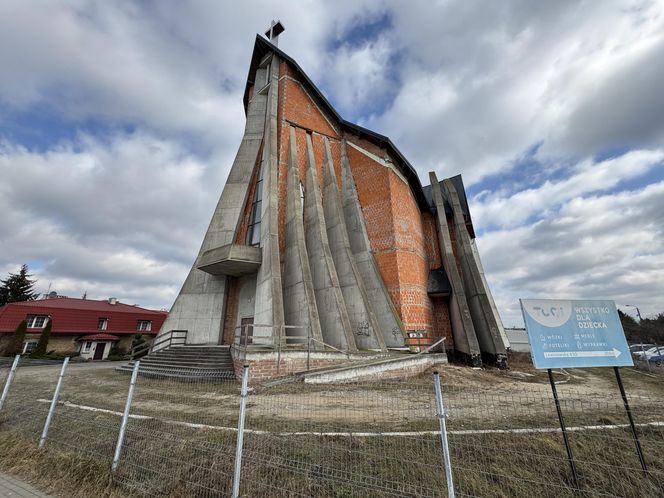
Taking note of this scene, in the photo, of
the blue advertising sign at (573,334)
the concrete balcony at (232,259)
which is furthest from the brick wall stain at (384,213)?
the blue advertising sign at (573,334)

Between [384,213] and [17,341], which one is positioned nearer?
[384,213]

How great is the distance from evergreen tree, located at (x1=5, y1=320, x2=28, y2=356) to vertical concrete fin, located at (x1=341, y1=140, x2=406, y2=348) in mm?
28035

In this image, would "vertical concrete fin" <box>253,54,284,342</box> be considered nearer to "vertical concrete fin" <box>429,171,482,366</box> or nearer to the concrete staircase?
the concrete staircase

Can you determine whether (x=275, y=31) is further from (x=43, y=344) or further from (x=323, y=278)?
(x=43, y=344)

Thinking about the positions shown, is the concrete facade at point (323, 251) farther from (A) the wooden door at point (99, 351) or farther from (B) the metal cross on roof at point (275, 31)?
(A) the wooden door at point (99, 351)

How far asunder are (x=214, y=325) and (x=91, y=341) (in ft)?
69.4

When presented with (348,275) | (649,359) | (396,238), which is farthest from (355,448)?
(649,359)

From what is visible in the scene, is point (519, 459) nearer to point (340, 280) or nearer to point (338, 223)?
point (340, 280)

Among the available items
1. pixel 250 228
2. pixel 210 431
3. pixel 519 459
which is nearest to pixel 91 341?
pixel 250 228

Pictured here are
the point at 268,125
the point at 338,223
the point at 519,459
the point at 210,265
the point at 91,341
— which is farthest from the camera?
the point at 91,341

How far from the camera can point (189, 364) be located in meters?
12.3

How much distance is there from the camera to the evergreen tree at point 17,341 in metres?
23.5

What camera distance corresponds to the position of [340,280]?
16.5 m

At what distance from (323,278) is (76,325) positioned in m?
28.3
